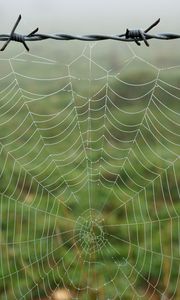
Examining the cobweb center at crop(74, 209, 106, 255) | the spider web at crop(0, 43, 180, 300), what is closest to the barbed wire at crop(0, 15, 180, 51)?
the spider web at crop(0, 43, 180, 300)

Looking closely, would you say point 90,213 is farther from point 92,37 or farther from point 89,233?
point 92,37

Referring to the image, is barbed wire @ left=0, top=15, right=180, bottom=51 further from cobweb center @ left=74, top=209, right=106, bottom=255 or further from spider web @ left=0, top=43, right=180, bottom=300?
cobweb center @ left=74, top=209, right=106, bottom=255

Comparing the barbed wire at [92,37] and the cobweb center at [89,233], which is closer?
the barbed wire at [92,37]

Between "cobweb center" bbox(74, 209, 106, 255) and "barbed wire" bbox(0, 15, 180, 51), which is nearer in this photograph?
"barbed wire" bbox(0, 15, 180, 51)

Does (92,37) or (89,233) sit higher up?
(92,37)

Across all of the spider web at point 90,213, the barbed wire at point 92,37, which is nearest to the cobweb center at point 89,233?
the spider web at point 90,213

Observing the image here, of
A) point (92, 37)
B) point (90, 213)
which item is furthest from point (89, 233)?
point (92, 37)

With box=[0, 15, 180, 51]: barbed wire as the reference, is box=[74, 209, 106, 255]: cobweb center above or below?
below

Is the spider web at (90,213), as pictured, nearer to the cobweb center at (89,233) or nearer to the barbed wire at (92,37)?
the cobweb center at (89,233)

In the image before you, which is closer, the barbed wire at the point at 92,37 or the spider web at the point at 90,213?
the barbed wire at the point at 92,37

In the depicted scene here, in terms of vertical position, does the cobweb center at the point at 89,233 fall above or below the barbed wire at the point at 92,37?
below

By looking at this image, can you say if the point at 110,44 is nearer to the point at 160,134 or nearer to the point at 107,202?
the point at 160,134
